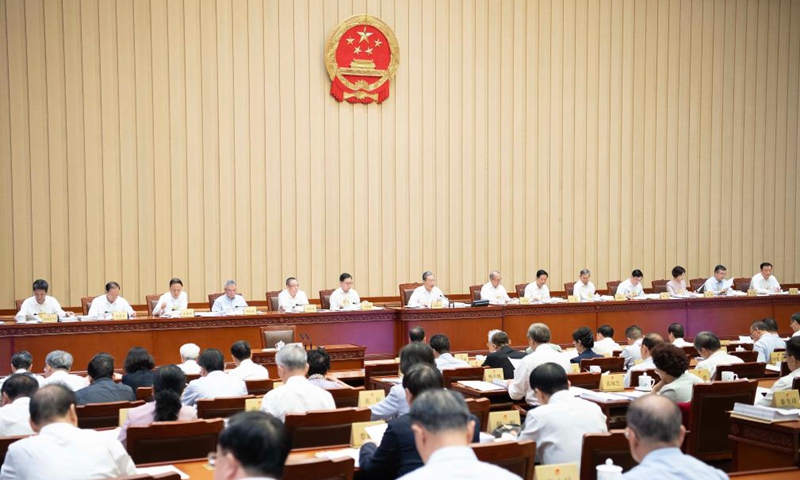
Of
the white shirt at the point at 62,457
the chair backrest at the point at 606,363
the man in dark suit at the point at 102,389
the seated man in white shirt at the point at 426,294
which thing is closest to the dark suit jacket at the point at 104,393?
the man in dark suit at the point at 102,389

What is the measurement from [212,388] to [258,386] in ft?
1.81

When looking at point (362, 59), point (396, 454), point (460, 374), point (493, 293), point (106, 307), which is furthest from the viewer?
point (362, 59)

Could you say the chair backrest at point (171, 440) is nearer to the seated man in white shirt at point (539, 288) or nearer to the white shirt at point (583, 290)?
the seated man in white shirt at point (539, 288)

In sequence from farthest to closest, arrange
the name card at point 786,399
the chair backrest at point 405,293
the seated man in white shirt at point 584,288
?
the seated man in white shirt at point 584,288 < the chair backrest at point 405,293 < the name card at point 786,399

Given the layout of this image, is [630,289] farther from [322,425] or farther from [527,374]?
[322,425]

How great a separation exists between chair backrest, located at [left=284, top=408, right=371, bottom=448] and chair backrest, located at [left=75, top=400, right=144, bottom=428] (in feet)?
3.66

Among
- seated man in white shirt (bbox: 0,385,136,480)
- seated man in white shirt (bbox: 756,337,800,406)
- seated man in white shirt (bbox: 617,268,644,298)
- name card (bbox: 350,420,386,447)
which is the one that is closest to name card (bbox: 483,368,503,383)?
seated man in white shirt (bbox: 756,337,800,406)

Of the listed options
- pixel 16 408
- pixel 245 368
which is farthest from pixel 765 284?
pixel 16 408

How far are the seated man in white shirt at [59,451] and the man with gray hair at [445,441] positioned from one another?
1.32 meters

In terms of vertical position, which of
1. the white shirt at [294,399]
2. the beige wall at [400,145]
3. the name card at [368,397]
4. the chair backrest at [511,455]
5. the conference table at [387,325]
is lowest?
the conference table at [387,325]

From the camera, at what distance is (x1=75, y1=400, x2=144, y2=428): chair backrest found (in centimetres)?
456

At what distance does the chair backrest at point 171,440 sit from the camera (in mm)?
3729

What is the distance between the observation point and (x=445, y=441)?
242 centimetres

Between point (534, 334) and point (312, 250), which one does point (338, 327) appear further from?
point (534, 334)
